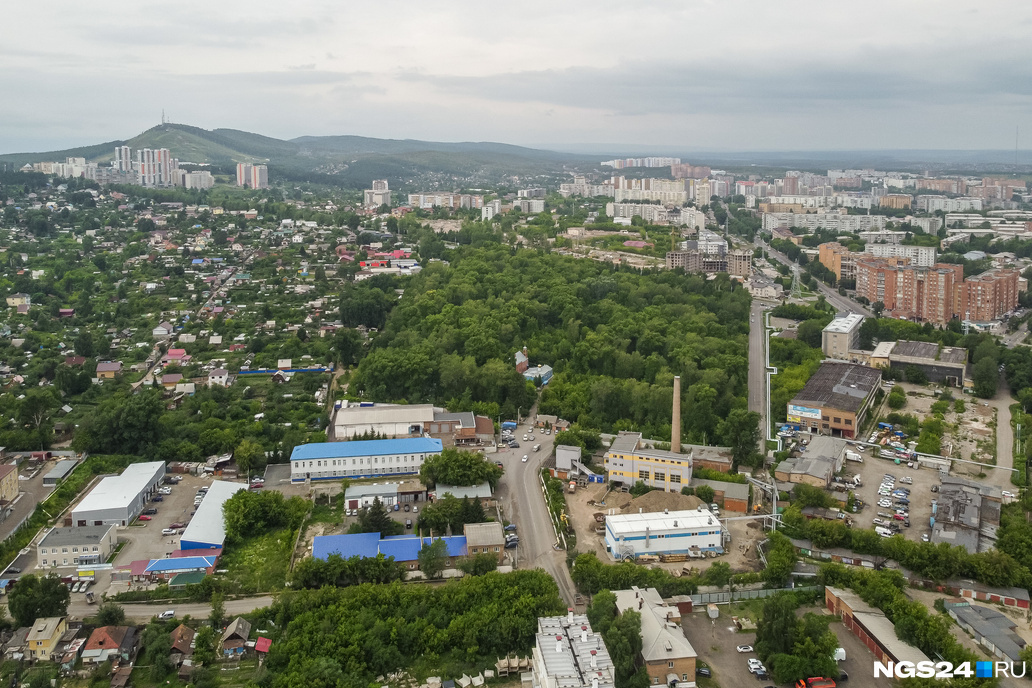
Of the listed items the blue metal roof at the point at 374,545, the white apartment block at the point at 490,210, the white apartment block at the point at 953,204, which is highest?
the white apartment block at the point at 953,204

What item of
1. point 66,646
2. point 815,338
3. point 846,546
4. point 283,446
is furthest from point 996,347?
point 66,646

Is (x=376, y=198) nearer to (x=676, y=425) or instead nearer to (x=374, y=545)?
(x=676, y=425)

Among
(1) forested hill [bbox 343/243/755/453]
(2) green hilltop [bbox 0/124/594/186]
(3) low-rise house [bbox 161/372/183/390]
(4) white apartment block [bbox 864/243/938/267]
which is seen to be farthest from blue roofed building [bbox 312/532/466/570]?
(2) green hilltop [bbox 0/124/594/186]

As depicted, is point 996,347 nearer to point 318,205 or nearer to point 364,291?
point 364,291

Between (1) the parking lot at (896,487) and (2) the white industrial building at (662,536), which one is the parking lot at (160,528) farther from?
(1) the parking lot at (896,487)

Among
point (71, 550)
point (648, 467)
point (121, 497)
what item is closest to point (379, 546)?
point (71, 550)

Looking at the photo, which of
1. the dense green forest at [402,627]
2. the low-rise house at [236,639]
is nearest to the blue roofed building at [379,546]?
the dense green forest at [402,627]
